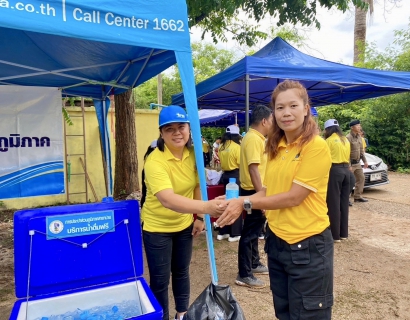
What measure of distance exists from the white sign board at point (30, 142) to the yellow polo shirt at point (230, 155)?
2.22 metres

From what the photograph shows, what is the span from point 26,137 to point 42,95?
419mm

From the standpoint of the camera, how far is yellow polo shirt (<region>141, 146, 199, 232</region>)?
2.05m

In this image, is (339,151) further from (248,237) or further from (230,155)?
(248,237)

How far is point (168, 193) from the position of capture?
1.90 m

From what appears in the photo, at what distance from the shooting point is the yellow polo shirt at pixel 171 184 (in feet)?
6.71

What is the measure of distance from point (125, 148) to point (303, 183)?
4956mm

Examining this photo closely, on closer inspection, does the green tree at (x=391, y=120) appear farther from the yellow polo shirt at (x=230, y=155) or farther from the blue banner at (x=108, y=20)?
the blue banner at (x=108, y=20)

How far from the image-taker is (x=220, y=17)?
267 inches

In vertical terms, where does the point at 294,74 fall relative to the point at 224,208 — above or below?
above

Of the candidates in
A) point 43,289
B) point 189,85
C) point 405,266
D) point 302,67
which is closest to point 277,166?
point 189,85

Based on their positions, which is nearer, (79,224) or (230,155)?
(79,224)

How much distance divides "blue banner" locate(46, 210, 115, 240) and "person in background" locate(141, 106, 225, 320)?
26cm

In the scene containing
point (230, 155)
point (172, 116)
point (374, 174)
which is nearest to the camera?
point (172, 116)

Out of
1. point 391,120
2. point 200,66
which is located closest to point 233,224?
point 391,120
